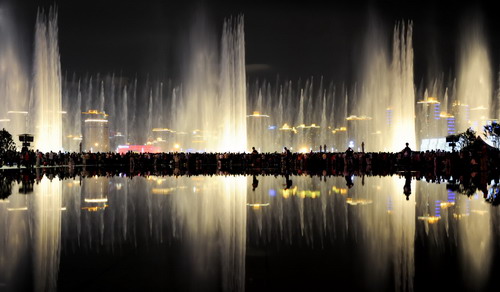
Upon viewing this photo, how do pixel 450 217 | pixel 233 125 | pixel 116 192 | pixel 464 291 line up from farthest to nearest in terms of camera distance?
pixel 233 125
pixel 116 192
pixel 450 217
pixel 464 291

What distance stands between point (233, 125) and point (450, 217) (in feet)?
124

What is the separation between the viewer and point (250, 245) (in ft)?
22.6

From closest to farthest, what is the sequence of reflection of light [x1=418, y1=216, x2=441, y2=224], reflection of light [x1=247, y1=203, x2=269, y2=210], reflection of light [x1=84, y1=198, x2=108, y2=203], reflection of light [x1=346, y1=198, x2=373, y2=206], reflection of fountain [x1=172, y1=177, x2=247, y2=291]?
reflection of fountain [x1=172, y1=177, x2=247, y2=291] < reflection of light [x1=418, y1=216, x2=441, y2=224] < reflection of light [x1=247, y1=203, x2=269, y2=210] < reflection of light [x1=346, y1=198, x2=373, y2=206] < reflection of light [x1=84, y1=198, x2=108, y2=203]

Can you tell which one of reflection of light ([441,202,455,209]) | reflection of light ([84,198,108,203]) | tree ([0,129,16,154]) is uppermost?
tree ([0,129,16,154])

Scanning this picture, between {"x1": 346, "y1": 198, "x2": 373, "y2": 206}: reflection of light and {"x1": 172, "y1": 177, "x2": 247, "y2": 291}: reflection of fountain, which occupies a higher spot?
{"x1": 346, "y1": 198, "x2": 373, "y2": 206}: reflection of light

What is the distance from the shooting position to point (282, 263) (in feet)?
19.2

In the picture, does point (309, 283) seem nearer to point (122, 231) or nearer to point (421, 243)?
point (421, 243)

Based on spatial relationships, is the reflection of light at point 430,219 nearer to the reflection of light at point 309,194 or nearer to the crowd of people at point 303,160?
the reflection of light at point 309,194

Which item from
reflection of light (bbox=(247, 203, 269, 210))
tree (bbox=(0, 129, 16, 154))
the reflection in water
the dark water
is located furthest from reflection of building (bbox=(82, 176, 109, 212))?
tree (bbox=(0, 129, 16, 154))

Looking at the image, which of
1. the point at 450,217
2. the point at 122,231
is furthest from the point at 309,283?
the point at 450,217

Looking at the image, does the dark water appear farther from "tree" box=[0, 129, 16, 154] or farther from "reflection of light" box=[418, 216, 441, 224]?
"tree" box=[0, 129, 16, 154]

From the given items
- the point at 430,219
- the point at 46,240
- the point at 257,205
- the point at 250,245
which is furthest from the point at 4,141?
the point at 250,245

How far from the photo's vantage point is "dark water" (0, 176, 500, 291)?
507cm

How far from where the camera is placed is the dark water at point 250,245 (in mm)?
5066
